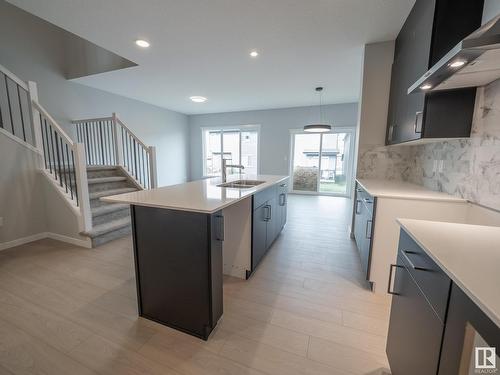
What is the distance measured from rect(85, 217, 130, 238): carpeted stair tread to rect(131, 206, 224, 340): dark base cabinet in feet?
5.78

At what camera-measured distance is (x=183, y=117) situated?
7.64m

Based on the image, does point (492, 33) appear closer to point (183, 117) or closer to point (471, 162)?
point (471, 162)

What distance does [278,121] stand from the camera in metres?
6.69

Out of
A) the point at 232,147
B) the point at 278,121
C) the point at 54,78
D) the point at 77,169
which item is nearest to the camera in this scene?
the point at 77,169

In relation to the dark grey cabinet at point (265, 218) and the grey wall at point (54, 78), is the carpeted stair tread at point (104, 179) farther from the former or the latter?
the dark grey cabinet at point (265, 218)

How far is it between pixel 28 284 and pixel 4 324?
577 millimetres

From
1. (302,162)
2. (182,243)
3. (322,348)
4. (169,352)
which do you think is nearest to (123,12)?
(182,243)

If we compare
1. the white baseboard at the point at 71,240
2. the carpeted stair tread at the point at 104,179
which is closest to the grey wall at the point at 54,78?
the carpeted stair tread at the point at 104,179

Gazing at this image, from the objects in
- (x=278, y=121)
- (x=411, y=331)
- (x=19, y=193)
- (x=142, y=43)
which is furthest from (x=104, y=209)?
(x=278, y=121)

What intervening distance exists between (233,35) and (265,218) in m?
2.25

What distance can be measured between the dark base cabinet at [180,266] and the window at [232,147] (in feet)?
17.9

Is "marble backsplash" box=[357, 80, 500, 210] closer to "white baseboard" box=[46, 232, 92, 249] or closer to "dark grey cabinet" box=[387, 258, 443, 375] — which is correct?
"dark grey cabinet" box=[387, 258, 443, 375]

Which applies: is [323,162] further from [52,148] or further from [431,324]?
[52,148]

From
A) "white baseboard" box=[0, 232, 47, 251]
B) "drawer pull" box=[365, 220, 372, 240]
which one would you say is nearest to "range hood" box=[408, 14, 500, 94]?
"drawer pull" box=[365, 220, 372, 240]
